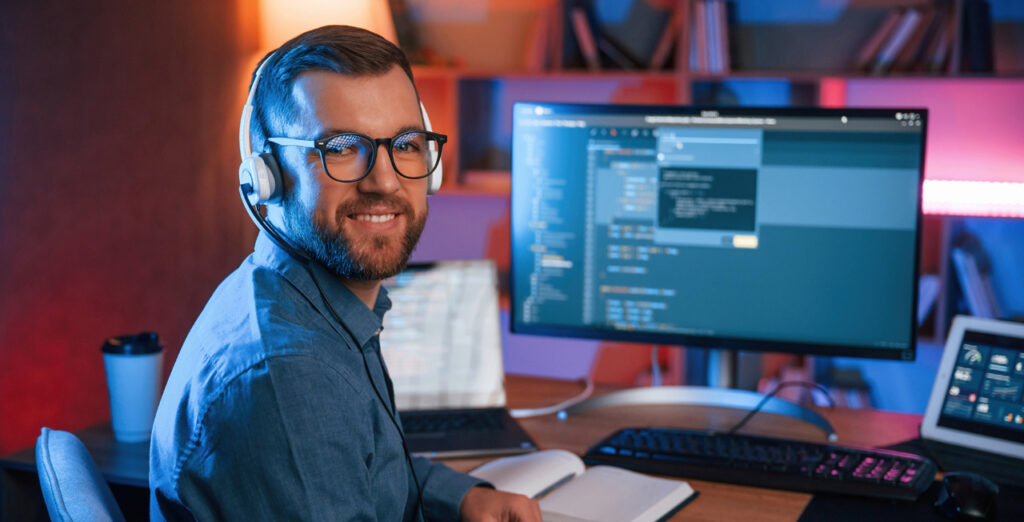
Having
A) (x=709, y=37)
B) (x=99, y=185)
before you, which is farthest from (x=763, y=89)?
(x=99, y=185)

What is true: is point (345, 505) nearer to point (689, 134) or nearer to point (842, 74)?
point (689, 134)

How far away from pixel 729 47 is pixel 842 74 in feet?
1.34

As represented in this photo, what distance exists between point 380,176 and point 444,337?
58 centimetres

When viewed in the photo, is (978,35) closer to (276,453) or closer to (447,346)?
(447,346)

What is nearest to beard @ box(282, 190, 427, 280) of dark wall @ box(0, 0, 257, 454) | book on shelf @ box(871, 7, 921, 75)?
dark wall @ box(0, 0, 257, 454)

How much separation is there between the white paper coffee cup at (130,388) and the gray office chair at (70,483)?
1.42 feet

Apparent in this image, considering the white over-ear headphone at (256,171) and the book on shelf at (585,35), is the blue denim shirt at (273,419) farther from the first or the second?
the book on shelf at (585,35)

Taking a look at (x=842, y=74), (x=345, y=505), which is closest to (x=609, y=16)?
(x=842, y=74)

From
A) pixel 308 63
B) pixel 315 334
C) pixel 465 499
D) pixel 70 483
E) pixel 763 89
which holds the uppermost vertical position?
pixel 763 89

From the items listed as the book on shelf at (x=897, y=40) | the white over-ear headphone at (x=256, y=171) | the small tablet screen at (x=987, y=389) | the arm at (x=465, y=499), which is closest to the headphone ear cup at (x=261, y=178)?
the white over-ear headphone at (x=256, y=171)

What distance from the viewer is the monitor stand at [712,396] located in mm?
1589

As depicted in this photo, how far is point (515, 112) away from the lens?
154cm

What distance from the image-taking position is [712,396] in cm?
162

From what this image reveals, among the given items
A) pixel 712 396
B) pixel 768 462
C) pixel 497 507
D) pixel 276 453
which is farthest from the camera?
pixel 712 396
